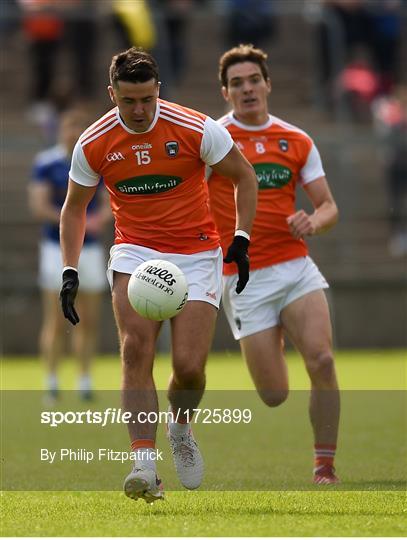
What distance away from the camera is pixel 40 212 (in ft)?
45.5

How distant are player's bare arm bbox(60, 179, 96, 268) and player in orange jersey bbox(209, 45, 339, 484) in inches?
55.0

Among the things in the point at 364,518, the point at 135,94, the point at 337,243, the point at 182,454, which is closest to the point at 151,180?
the point at 135,94

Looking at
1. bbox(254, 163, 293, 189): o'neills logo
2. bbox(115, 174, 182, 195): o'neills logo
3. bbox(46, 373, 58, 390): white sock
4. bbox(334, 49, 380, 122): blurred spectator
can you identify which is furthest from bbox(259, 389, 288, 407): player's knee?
bbox(334, 49, 380, 122): blurred spectator

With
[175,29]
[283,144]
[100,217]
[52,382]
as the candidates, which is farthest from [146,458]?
[175,29]

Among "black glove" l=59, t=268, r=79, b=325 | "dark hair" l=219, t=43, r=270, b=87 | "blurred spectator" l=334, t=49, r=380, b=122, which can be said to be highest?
"blurred spectator" l=334, t=49, r=380, b=122

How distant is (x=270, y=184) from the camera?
29.2 ft

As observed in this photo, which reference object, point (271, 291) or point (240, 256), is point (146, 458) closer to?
point (240, 256)

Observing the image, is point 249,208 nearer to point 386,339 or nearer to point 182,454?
point 182,454

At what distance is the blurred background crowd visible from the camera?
2014cm

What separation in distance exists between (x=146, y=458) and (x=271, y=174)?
2.50 m

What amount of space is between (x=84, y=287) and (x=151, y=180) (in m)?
6.44
